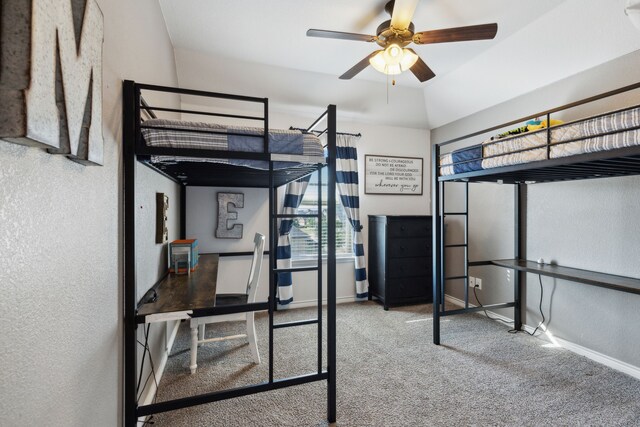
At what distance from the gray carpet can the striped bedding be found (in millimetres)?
1486

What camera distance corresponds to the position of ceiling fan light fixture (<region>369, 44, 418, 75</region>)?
6.81 ft

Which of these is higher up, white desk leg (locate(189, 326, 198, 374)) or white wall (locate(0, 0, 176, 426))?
white wall (locate(0, 0, 176, 426))

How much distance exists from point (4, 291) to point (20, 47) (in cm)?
48

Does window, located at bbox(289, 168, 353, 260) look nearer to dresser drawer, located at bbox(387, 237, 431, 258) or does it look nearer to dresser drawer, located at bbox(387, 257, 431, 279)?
dresser drawer, located at bbox(387, 237, 431, 258)

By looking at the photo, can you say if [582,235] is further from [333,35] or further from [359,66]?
[333,35]

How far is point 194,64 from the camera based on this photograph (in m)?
2.88

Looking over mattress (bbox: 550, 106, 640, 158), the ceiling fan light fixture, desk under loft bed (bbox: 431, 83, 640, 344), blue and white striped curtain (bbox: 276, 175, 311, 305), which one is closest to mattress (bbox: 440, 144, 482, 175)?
desk under loft bed (bbox: 431, 83, 640, 344)

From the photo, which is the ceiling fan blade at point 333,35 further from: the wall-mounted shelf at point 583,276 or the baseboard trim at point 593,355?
the baseboard trim at point 593,355

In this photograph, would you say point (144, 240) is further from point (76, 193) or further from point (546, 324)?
point (546, 324)

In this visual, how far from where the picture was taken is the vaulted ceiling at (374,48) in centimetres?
217

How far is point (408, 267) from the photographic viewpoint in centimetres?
356

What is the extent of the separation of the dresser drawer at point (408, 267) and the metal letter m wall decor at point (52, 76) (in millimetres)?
3085

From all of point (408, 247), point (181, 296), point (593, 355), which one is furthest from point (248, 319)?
point (593, 355)

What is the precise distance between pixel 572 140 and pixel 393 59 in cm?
121
